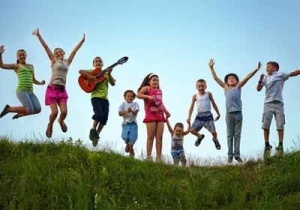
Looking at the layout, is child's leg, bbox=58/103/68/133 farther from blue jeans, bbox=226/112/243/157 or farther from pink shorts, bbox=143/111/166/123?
blue jeans, bbox=226/112/243/157

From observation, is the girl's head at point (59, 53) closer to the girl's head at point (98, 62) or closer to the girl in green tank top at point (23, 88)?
the girl in green tank top at point (23, 88)

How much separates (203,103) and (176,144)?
118 cm

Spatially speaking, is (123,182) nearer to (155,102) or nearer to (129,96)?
(155,102)

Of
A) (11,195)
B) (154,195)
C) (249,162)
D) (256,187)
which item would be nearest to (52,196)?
(11,195)

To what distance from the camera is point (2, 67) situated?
534 inches

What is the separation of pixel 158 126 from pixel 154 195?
10.6ft

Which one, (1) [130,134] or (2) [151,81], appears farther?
(2) [151,81]

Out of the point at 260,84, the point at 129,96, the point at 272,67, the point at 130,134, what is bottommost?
the point at 130,134

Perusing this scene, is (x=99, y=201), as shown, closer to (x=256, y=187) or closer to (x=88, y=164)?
(x=88, y=164)

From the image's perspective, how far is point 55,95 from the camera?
13297mm

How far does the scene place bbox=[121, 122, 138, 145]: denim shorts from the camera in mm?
13367

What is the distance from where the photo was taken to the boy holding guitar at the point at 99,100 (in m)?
13.4

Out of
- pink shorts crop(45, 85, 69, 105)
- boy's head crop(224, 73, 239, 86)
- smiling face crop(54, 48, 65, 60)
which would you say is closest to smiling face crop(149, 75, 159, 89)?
boy's head crop(224, 73, 239, 86)

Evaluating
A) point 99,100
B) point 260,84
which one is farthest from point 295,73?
A: point 99,100
